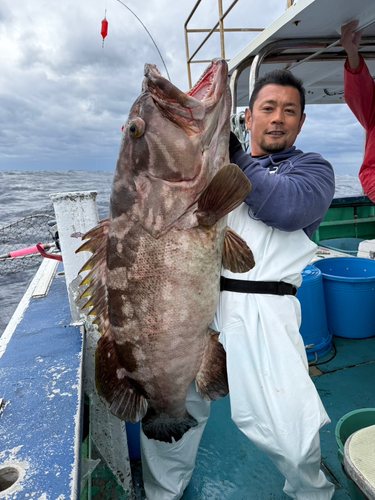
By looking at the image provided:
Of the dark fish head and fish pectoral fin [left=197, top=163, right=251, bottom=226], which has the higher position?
the dark fish head

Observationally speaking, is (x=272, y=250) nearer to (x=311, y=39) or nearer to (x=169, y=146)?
(x=169, y=146)

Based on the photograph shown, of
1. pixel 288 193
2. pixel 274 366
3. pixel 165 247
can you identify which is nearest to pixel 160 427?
pixel 274 366

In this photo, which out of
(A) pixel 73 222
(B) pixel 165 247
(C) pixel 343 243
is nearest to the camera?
(B) pixel 165 247

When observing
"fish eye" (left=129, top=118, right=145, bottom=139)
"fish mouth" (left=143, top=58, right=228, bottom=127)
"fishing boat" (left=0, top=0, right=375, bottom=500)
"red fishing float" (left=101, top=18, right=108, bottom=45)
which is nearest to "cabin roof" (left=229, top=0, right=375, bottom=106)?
"fishing boat" (left=0, top=0, right=375, bottom=500)

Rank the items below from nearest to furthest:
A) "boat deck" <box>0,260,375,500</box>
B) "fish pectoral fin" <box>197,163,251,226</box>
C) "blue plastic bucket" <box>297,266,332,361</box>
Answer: "boat deck" <box>0,260,375,500</box>
"fish pectoral fin" <box>197,163,251,226</box>
"blue plastic bucket" <box>297,266,332,361</box>

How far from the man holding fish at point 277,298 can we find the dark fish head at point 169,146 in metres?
0.28

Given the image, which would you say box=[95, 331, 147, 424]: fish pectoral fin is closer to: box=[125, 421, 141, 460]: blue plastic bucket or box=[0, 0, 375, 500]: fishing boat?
box=[0, 0, 375, 500]: fishing boat

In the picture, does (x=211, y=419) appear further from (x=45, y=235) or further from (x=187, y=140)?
(x=45, y=235)

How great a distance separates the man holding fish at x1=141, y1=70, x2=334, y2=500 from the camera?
1684 mm

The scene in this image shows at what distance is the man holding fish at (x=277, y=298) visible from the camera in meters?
1.68

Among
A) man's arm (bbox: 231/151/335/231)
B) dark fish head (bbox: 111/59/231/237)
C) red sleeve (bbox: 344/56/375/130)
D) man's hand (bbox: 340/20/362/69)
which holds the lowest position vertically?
man's arm (bbox: 231/151/335/231)

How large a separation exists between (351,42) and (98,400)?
3747 mm

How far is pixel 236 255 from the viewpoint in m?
1.68

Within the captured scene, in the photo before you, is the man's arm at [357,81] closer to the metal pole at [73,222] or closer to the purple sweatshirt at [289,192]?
the purple sweatshirt at [289,192]
